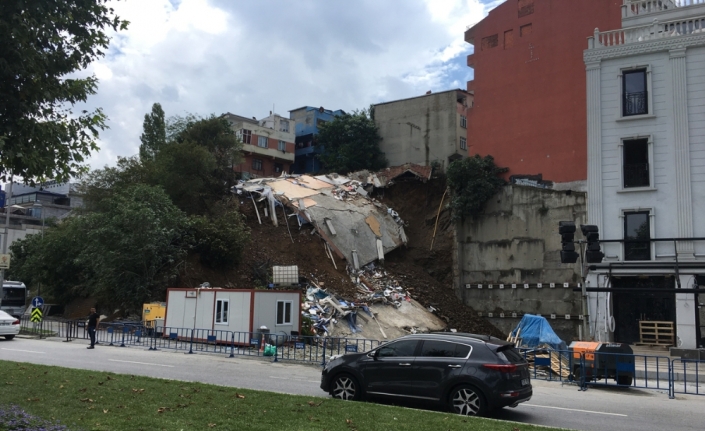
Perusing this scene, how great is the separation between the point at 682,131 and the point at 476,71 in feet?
60.4

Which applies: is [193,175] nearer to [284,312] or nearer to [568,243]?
[284,312]

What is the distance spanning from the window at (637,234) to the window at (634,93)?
502 cm

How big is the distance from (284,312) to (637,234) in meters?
17.0

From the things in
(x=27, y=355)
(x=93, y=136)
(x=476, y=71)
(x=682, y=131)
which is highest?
(x=476, y=71)

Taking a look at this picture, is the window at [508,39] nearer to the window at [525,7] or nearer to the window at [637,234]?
the window at [525,7]

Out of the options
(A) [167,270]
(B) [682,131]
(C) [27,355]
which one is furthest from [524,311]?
(C) [27,355]

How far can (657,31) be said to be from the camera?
28547mm

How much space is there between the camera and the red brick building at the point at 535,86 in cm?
3731

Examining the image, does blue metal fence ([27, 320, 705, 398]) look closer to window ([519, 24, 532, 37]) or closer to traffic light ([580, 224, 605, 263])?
traffic light ([580, 224, 605, 263])

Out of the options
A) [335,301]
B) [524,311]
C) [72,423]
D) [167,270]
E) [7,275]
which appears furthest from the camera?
[7,275]

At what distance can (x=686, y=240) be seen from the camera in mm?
26328

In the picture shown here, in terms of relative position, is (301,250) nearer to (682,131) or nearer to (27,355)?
(27,355)

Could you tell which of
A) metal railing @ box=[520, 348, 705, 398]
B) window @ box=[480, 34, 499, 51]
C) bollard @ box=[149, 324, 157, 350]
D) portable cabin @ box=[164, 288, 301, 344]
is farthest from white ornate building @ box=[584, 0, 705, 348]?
bollard @ box=[149, 324, 157, 350]

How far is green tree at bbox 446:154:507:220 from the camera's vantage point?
3756 cm
